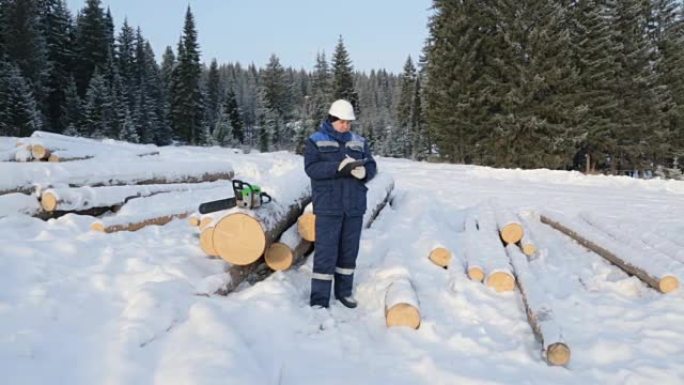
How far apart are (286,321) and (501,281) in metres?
2.57

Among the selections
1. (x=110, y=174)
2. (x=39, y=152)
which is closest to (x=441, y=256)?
(x=110, y=174)

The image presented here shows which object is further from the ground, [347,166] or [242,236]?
[347,166]

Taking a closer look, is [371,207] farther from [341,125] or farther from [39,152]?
[39,152]

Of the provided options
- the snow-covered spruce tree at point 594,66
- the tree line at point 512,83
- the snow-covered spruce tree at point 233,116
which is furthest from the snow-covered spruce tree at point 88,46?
the snow-covered spruce tree at point 594,66

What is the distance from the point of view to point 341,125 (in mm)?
5207

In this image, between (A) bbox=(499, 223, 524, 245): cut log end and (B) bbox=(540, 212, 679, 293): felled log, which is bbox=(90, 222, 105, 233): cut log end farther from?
(B) bbox=(540, 212, 679, 293): felled log

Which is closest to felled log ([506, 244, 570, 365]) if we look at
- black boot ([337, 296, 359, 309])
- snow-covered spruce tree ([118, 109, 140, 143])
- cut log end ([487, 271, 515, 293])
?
cut log end ([487, 271, 515, 293])

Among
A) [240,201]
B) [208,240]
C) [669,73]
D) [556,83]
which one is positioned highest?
[669,73]

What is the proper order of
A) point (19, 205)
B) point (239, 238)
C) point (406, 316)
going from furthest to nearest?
point (19, 205) → point (239, 238) → point (406, 316)

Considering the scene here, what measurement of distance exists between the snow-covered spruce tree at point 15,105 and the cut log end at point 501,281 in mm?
38753

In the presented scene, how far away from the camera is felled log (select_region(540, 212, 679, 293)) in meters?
5.54

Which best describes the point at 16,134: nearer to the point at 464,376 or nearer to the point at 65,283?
the point at 65,283

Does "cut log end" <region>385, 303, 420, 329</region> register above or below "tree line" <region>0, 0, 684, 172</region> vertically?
below

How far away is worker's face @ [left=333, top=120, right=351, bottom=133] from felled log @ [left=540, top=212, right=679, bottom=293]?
3.86 metres
